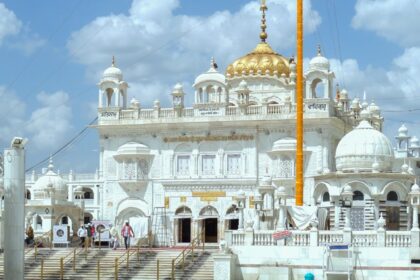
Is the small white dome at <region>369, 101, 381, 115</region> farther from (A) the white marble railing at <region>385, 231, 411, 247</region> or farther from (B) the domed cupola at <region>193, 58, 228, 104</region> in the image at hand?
(A) the white marble railing at <region>385, 231, 411, 247</region>

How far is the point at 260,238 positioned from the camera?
38281 millimetres

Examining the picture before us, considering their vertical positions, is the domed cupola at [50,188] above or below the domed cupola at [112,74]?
below

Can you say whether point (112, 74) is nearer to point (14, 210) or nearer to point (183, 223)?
point (183, 223)

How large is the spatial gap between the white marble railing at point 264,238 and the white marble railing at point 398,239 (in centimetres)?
446

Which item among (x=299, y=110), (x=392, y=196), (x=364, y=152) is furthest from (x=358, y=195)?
(x=299, y=110)

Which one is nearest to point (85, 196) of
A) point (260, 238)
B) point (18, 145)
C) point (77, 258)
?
point (77, 258)

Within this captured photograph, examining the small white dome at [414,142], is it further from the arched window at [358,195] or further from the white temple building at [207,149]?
the arched window at [358,195]

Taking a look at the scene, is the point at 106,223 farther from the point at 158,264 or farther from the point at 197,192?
the point at 158,264

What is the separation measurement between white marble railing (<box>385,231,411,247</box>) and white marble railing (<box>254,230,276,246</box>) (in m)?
4.46

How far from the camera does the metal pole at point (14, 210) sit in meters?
29.5

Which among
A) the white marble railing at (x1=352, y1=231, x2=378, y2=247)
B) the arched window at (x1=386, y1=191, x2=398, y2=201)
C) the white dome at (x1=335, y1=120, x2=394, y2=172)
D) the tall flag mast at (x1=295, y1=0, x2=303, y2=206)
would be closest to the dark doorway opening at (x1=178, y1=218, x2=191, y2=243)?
the tall flag mast at (x1=295, y1=0, x2=303, y2=206)

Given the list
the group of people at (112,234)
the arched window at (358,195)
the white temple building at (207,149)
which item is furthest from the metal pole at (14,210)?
the white temple building at (207,149)

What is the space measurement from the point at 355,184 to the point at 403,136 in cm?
2585

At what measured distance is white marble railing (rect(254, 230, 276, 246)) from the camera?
3801cm
